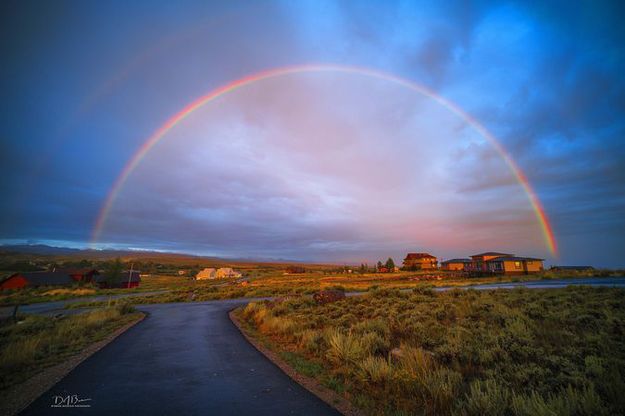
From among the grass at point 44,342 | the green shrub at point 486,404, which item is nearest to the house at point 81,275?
→ the grass at point 44,342

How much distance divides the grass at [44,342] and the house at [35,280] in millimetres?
71455

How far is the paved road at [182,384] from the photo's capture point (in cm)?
621

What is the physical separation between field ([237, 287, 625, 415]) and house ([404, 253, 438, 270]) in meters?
103

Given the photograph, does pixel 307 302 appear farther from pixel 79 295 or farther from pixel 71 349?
pixel 79 295

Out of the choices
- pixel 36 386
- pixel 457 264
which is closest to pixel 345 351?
pixel 36 386

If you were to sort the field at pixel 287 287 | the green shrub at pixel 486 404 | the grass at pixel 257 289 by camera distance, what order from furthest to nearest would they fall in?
the grass at pixel 257 289
the field at pixel 287 287
the green shrub at pixel 486 404

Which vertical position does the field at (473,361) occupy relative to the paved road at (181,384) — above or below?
above

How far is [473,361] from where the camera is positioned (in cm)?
900

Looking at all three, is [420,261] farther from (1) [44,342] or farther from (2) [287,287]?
(1) [44,342]

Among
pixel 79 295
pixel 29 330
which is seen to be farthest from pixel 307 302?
pixel 79 295

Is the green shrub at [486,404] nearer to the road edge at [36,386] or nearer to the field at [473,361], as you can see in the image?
the field at [473,361]

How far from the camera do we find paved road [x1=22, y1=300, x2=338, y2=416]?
6215 mm

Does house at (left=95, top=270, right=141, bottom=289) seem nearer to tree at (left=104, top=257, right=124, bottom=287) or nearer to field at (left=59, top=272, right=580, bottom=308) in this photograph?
tree at (left=104, top=257, right=124, bottom=287)

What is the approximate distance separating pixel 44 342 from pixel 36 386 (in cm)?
620
